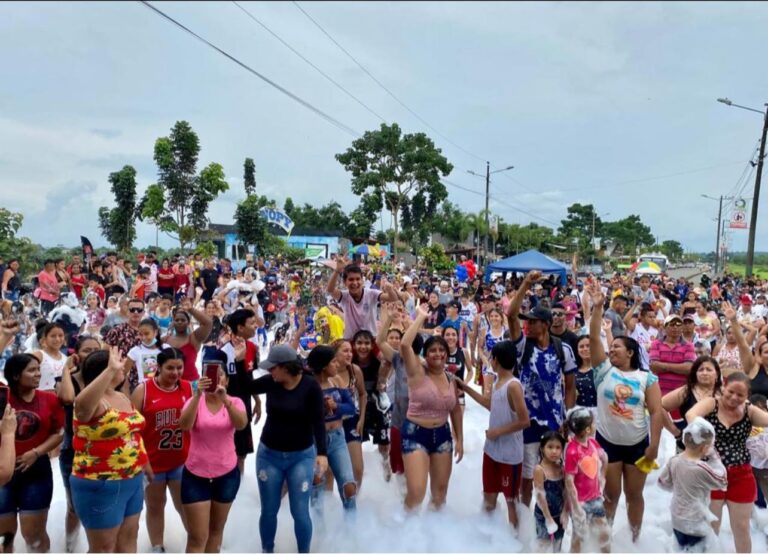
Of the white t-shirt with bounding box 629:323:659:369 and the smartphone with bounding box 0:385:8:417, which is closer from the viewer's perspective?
the smartphone with bounding box 0:385:8:417

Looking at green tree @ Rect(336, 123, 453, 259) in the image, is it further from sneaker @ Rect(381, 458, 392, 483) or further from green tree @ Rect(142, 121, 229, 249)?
sneaker @ Rect(381, 458, 392, 483)

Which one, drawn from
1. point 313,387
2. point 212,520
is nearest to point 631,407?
point 313,387

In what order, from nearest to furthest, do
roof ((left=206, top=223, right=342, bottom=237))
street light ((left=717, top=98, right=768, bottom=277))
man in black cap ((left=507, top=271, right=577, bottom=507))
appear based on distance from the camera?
man in black cap ((left=507, top=271, right=577, bottom=507))
street light ((left=717, top=98, right=768, bottom=277))
roof ((left=206, top=223, right=342, bottom=237))

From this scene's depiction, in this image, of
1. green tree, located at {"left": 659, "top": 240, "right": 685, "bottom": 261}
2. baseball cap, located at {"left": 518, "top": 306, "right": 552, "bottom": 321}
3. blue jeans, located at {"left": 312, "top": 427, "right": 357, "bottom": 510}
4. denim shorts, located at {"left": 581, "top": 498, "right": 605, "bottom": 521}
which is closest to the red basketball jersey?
blue jeans, located at {"left": 312, "top": 427, "right": 357, "bottom": 510}

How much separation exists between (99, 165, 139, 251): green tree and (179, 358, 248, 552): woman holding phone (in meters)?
33.9

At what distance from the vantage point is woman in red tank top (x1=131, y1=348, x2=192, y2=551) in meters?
3.72

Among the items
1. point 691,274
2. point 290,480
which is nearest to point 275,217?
point 290,480

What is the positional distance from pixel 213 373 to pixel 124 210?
3561 centimetres

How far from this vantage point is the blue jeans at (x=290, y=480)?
3.75 meters

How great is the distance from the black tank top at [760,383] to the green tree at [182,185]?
25.0 m

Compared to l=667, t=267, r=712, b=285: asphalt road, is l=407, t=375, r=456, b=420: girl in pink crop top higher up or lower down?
lower down

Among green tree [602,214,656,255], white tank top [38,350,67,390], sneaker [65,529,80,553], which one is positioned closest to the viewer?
sneaker [65,529,80,553]

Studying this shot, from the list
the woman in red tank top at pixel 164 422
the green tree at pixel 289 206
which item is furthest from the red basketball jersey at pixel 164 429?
the green tree at pixel 289 206

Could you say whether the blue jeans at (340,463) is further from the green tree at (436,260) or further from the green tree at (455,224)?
the green tree at (455,224)
